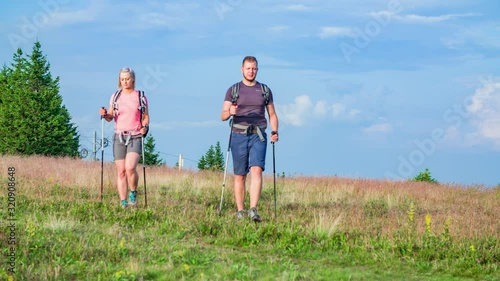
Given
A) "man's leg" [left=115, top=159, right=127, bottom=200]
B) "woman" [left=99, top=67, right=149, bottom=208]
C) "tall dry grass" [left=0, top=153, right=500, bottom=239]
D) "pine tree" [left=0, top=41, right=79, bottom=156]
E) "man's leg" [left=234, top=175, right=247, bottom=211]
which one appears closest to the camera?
"tall dry grass" [left=0, top=153, right=500, bottom=239]

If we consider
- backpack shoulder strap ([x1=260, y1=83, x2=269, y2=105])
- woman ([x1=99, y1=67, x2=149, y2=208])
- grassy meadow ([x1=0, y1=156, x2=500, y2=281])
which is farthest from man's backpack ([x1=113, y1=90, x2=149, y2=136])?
backpack shoulder strap ([x1=260, y1=83, x2=269, y2=105])

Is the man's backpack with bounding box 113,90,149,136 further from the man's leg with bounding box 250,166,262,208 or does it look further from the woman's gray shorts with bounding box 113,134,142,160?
the man's leg with bounding box 250,166,262,208

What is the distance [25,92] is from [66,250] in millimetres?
32409

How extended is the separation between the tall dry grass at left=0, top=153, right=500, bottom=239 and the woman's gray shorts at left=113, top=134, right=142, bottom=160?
54.1 inches

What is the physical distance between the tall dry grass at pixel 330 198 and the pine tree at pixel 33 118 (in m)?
16.6

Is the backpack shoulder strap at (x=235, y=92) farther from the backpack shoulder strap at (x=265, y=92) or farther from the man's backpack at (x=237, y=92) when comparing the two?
the backpack shoulder strap at (x=265, y=92)

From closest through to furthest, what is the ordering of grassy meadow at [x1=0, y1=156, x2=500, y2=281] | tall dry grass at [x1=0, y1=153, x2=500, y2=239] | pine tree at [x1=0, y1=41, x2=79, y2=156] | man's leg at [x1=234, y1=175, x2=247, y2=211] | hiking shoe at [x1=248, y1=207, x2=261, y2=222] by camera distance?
grassy meadow at [x1=0, y1=156, x2=500, y2=281], hiking shoe at [x1=248, y1=207, x2=261, y2=222], tall dry grass at [x1=0, y1=153, x2=500, y2=239], man's leg at [x1=234, y1=175, x2=247, y2=211], pine tree at [x1=0, y1=41, x2=79, y2=156]

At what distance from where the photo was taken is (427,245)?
892 centimetres

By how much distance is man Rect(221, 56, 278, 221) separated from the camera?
1122 centimetres

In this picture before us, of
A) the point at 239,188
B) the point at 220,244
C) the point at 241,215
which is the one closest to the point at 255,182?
the point at 239,188

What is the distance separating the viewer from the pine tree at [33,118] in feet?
124

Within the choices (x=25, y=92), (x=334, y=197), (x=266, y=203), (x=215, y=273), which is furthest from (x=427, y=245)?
(x=25, y=92)

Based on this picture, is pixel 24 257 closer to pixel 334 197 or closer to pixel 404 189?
pixel 334 197

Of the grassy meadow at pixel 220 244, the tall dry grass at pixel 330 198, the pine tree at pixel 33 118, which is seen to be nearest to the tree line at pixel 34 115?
the pine tree at pixel 33 118
